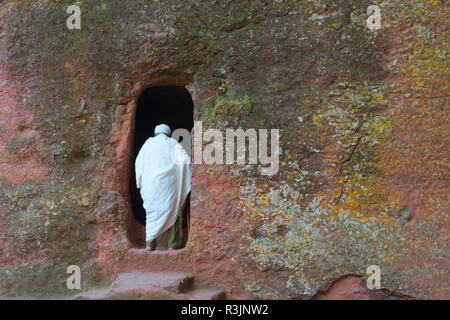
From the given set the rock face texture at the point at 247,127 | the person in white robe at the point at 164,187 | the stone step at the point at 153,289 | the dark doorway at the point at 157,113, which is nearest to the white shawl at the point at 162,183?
the person in white robe at the point at 164,187

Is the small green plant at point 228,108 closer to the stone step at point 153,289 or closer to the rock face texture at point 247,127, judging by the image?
the rock face texture at point 247,127

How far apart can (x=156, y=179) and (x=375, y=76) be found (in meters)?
2.25

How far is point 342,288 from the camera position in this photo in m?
4.10

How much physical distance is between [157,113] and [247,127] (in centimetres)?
278

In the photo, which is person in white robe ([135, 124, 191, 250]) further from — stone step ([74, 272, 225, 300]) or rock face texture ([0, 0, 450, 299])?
stone step ([74, 272, 225, 300])

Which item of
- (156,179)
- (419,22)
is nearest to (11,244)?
(156,179)

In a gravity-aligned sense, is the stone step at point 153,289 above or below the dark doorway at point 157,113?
below

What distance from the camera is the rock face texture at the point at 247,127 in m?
4.18

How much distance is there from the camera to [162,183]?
4738 millimetres

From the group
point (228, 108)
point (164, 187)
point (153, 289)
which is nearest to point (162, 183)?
Result: point (164, 187)

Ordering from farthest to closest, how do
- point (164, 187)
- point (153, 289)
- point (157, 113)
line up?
point (157, 113), point (164, 187), point (153, 289)

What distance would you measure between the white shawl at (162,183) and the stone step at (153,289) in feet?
1.56

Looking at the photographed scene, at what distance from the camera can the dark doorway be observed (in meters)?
6.38

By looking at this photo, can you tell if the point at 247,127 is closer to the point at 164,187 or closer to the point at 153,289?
the point at 164,187
